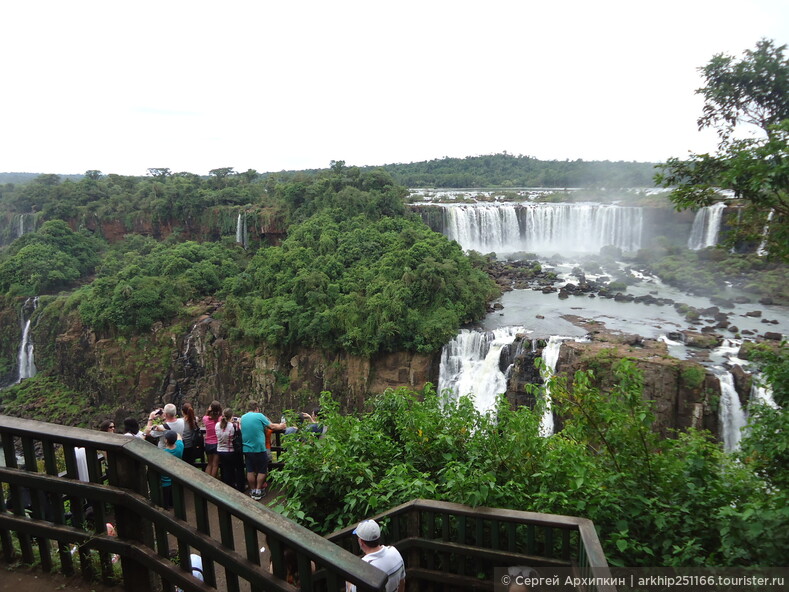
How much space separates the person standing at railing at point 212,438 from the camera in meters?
6.40

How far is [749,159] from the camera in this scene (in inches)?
182

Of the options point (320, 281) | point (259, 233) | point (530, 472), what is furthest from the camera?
point (259, 233)

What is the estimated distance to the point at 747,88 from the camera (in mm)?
7086

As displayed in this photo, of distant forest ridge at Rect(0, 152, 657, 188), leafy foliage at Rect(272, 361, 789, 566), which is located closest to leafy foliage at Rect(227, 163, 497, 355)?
leafy foliage at Rect(272, 361, 789, 566)

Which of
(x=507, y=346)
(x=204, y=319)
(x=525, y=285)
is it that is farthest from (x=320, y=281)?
(x=525, y=285)

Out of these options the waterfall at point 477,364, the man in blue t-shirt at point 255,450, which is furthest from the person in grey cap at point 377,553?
the waterfall at point 477,364

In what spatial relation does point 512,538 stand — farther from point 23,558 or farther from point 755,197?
point 755,197

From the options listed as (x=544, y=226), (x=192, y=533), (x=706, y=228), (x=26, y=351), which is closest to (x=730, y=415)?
(x=192, y=533)

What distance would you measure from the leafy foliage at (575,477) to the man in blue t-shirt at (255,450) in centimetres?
138

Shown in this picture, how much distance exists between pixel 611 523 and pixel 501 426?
3.88 feet

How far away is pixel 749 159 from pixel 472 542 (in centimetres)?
405

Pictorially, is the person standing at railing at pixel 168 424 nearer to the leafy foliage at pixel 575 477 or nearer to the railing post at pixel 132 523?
the leafy foliage at pixel 575 477

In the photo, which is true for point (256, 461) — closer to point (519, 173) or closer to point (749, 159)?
point (749, 159)

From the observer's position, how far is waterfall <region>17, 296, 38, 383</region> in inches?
1129
